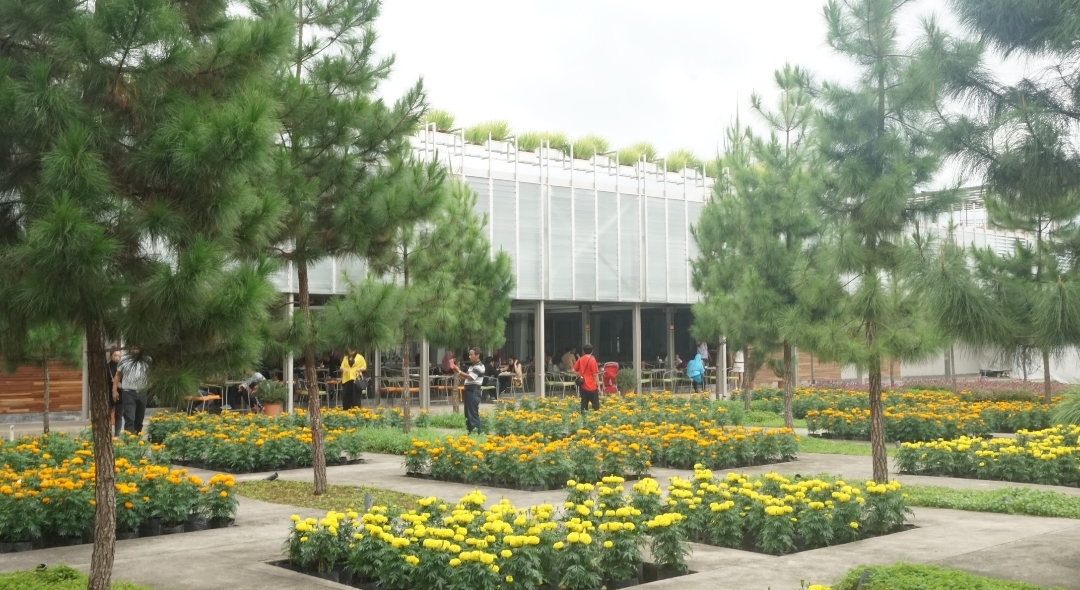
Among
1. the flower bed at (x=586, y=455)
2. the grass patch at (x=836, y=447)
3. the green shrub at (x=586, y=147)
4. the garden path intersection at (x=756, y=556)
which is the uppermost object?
the green shrub at (x=586, y=147)

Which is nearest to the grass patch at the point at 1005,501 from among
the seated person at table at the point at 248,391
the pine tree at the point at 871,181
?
the pine tree at the point at 871,181

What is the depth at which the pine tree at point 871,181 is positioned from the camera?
412 inches

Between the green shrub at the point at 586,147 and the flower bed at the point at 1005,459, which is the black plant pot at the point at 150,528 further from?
the green shrub at the point at 586,147

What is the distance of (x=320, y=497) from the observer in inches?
437

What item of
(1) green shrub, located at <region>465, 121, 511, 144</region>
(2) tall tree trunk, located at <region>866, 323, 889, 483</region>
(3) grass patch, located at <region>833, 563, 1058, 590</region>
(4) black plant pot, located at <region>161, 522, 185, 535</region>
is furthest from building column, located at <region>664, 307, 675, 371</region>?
(3) grass patch, located at <region>833, 563, 1058, 590</region>

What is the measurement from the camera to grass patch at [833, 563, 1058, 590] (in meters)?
6.36

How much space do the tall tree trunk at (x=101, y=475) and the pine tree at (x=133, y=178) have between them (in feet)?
0.04

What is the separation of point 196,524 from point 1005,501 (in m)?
Answer: 8.13

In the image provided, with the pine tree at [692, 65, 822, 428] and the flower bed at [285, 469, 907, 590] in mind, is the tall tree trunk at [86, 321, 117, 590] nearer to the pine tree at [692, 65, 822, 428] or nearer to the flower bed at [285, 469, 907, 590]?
the flower bed at [285, 469, 907, 590]

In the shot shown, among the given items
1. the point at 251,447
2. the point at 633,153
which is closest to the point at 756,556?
Result: the point at 251,447

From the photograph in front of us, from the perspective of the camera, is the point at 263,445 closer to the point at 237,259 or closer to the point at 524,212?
the point at 237,259

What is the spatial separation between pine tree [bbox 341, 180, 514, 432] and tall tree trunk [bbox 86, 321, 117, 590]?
8.99 metres

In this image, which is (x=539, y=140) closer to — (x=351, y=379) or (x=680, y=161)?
(x=680, y=161)

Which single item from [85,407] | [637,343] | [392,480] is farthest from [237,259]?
[637,343]
